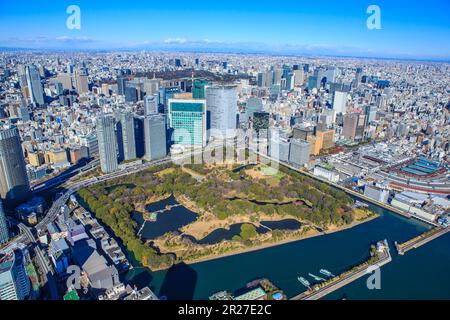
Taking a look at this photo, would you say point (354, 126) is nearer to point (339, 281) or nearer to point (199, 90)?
point (199, 90)

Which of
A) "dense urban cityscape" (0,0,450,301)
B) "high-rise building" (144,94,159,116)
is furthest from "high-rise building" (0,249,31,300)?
"high-rise building" (144,94,159,116)

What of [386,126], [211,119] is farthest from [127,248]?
[386,126]

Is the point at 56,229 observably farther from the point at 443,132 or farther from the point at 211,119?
the point at 443,132

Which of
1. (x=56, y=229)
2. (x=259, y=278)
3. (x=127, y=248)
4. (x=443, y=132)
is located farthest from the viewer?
(x=443, y=132)

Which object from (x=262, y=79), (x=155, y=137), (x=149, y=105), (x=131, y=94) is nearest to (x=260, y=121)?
(x=149, y=105)

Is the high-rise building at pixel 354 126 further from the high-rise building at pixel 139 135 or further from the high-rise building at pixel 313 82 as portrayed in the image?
the high-rise building at pixel 313 82

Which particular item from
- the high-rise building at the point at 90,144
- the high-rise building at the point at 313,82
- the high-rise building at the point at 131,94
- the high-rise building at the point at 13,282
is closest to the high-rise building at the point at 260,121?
the high-rise building at the point at 90,144
